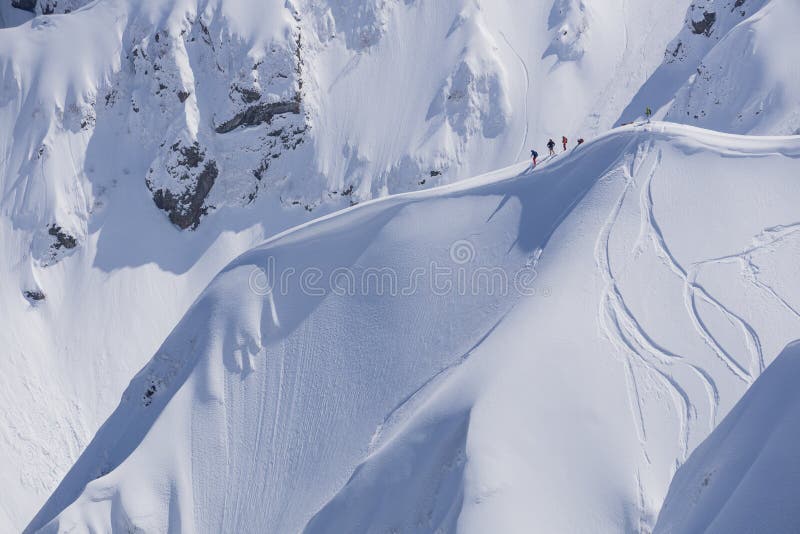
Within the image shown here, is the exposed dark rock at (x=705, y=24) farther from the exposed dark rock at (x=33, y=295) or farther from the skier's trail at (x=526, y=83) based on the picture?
the exposed dark rock at (x=33, y=295)

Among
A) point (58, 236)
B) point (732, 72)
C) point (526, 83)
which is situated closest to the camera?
point (732, 72)

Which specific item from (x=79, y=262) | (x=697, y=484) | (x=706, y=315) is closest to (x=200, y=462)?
(x=706, y=315)

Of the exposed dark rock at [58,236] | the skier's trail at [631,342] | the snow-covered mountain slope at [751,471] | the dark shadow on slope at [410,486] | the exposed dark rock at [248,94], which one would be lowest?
the exposed dark rock at [58,236]

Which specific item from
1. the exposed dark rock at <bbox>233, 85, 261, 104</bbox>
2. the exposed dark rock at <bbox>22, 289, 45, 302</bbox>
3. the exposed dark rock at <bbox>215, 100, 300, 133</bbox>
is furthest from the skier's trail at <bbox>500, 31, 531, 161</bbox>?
the exposed dark rock at <bbox>22, 289, 45, 302</bbox>

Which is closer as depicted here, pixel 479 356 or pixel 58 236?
pixel 479 356

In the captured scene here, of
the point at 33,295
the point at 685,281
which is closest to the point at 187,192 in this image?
the point at 33,295

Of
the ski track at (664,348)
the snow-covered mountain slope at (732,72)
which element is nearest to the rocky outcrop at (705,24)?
the snow-covered mountain slope at (732,72)

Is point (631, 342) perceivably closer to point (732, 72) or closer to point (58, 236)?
point (732, 72)
